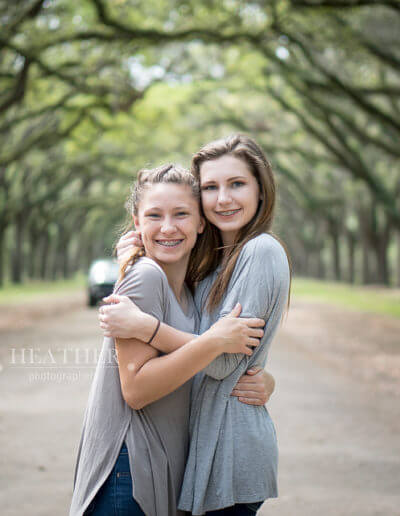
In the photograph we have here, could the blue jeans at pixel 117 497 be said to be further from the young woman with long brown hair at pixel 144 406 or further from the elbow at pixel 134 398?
the elbow at pixel 134 398

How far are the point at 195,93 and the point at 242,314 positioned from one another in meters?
23.0

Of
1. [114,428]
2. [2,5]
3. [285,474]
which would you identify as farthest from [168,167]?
[2,5]

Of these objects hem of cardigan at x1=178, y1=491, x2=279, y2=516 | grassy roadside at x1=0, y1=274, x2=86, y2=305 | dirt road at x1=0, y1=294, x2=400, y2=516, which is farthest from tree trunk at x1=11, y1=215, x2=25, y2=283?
hem of cardigan at x1=178, y1=491, x2=279, y2=516

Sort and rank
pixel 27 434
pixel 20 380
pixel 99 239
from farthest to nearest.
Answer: pixel 99 239 < pixel 20 380 < pixel 27 434

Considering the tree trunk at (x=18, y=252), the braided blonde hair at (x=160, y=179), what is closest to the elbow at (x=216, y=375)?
the braided blonde hair at (x=160, y=179)

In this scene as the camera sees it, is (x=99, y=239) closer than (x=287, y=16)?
No

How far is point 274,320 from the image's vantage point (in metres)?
2.55

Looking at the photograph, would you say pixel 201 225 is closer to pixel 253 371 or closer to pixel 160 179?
pixel 160 179

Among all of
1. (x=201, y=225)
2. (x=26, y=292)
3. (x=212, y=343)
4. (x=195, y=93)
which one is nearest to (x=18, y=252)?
(x=26, y=292)

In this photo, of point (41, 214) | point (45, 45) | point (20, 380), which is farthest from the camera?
point (41, 214)

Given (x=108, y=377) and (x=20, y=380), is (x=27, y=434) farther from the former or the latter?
(x=108, y=377)

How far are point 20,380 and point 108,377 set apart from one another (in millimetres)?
6848

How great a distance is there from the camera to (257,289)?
8.02 ft

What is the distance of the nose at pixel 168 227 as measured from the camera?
8.39ft
